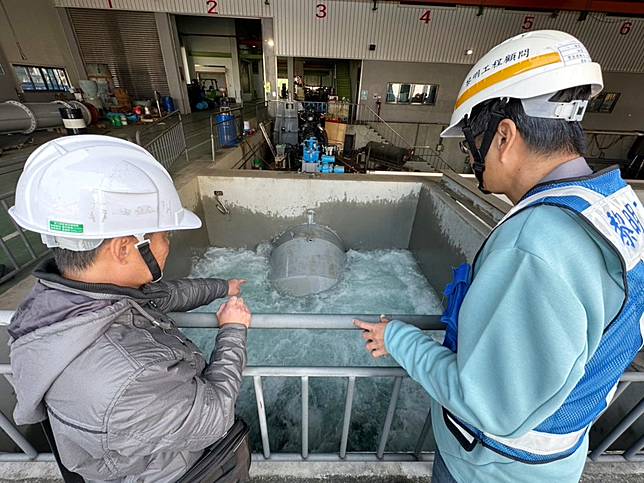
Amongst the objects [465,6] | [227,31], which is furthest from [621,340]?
[227,31]

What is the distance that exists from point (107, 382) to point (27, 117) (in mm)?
9384

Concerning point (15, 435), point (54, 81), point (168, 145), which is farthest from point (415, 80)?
point (15, 435)

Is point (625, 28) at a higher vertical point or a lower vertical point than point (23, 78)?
higher

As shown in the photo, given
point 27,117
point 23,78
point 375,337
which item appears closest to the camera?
point 375,337

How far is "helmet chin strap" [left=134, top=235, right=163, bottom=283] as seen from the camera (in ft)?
2.84

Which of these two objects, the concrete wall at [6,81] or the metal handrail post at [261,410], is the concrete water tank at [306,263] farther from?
the concrete wall at [6,81]

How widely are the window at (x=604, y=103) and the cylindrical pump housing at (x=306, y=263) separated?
15.5m

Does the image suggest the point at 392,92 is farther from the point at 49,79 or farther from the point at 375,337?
the point at 375,337

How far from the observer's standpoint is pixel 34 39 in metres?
9.80

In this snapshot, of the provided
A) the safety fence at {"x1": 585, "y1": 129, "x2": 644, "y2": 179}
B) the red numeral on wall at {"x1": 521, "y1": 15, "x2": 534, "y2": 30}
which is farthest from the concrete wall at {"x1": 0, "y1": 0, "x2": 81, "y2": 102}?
the safety fence at {"x1": 585, "y1": 129, "x2": 644, "y2": 179}

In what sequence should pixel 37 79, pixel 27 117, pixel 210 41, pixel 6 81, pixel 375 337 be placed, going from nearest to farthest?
1. pixel 375 337
2. pixel 27 117
3. pixel 6 81
4. pixel 37 79
5. pixel 210 41

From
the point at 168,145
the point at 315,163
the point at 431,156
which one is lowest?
the point at 431,156

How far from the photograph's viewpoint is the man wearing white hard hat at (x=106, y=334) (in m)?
0.69

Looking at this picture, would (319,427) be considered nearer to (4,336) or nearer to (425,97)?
(4,336)
